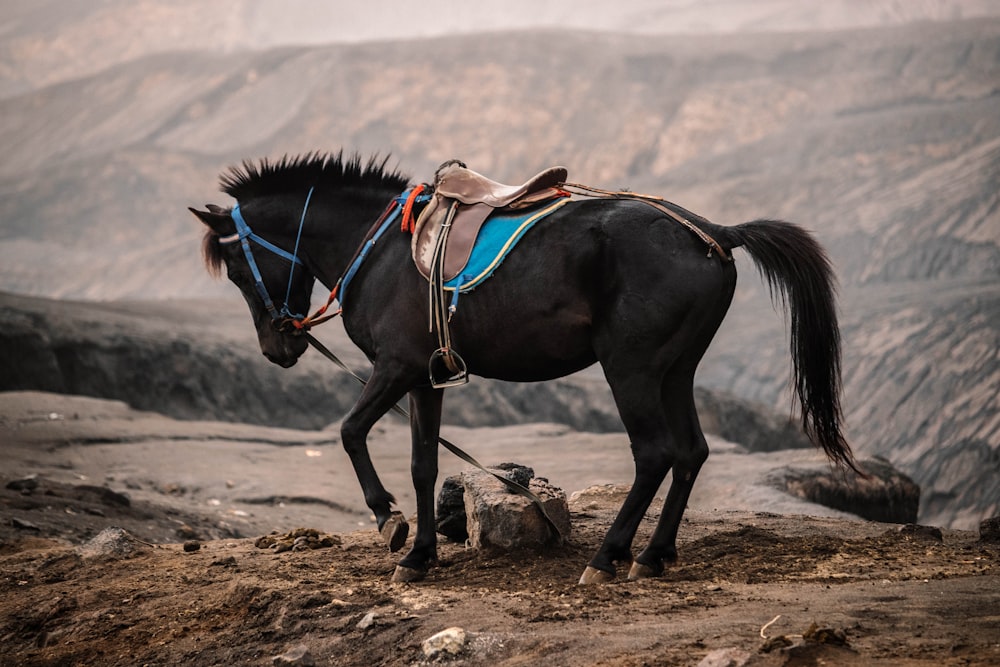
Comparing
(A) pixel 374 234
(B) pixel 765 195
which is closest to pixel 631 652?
(A) pixel 374 234

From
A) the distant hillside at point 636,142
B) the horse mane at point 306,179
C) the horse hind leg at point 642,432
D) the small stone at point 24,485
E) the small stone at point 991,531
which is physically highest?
the distant hillside at point 636,142

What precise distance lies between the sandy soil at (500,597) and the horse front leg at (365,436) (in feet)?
0.94

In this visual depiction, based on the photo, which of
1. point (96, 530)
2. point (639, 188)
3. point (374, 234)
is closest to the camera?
point (374, 234)

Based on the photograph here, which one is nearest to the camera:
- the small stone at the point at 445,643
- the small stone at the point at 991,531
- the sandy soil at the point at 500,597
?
the sandy soil at the point at 500,597

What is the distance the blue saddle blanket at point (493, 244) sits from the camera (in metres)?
5.72

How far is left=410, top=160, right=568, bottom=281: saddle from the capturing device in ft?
19.1

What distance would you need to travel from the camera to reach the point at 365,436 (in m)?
5.74

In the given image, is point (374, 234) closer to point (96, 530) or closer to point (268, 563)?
point (268, 563)

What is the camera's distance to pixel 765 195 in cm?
3275

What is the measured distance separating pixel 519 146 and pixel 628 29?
2413cm

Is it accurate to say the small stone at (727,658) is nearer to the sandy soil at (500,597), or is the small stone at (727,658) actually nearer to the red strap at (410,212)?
the sandy soil at (500,597)

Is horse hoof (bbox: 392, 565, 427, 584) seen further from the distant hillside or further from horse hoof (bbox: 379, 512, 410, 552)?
the distant hillside

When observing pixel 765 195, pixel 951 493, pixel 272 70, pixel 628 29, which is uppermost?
pixel 628 29

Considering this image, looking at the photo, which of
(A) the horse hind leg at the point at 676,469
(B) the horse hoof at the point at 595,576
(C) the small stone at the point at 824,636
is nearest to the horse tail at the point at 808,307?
(A) the horse hind leg at the point at 676,469
